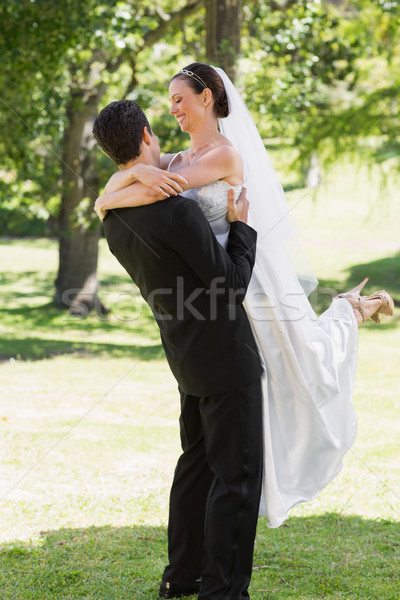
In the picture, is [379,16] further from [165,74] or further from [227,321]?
[227,321]

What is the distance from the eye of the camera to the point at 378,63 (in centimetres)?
1304

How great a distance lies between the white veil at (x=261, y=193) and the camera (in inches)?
107

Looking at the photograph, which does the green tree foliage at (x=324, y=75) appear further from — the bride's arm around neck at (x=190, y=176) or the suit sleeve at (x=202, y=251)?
the suit sleeve at (x=202, y=251)

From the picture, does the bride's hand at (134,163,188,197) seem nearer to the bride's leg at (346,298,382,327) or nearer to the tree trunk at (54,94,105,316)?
the bride's leg at (346,298,382,327)

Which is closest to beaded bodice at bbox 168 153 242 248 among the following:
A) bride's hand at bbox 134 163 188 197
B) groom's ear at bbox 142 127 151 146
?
bride's hand at bbox 134 163 188 197

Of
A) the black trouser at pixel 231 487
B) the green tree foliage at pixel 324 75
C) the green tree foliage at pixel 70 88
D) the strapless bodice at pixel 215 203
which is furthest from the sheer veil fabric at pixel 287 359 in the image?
the green tree foliage at pixel 324 75

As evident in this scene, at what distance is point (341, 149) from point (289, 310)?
1058 centimetres

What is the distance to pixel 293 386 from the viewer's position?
267 cm

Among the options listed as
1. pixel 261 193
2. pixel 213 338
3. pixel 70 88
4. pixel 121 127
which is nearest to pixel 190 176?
pixel 121 127

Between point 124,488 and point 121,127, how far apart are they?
2486mm

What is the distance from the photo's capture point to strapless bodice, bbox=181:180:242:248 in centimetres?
249

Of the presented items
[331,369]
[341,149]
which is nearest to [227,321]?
[331,369]

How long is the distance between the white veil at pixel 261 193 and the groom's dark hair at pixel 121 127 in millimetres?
450

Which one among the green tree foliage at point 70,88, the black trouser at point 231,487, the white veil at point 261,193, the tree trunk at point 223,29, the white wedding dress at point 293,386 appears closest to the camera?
the black trouser at point 231,487
